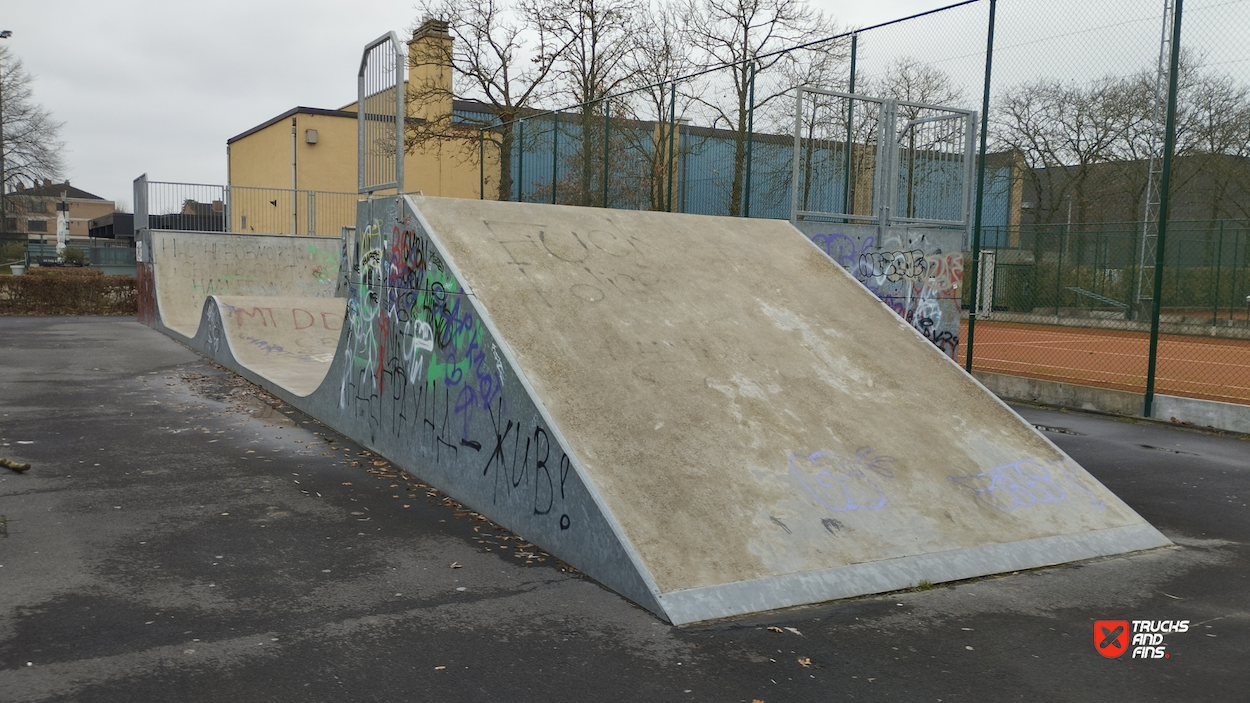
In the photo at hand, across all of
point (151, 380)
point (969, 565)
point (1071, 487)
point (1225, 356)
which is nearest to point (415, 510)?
point (969, 565)

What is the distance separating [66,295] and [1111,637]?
88.6ft

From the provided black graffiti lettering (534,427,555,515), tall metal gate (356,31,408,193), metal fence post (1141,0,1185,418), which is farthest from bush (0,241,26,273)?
metal fence post (1141,0,1185,418)

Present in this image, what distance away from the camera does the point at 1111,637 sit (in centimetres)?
416

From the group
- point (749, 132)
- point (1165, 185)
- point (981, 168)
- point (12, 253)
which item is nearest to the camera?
point (1165, 185)

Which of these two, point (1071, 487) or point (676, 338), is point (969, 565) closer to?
point (1071, 487)

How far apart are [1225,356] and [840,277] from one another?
14.5 m

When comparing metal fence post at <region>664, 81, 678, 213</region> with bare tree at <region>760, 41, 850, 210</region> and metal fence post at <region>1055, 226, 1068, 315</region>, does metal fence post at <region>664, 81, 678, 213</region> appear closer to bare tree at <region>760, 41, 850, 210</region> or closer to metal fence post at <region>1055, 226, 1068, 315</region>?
bare tree at <region>760, 41, 850, 210</region>

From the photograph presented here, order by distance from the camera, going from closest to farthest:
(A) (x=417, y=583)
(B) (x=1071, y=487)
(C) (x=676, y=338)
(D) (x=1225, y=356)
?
(A) (x=417, y=583), (B) (x=1071, y=487), (C) (x=676, y=338), (D) (x=1225, y=356)

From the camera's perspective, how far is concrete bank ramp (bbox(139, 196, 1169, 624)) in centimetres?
479

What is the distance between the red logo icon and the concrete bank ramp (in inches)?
29.9

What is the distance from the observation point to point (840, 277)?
8445mm

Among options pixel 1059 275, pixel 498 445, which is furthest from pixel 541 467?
pixel 1059 275

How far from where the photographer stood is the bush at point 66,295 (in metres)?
24.2

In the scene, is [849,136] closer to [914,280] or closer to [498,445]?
[914,280]
